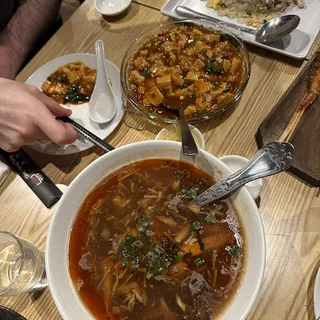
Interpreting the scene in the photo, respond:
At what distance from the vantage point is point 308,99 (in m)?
1.51

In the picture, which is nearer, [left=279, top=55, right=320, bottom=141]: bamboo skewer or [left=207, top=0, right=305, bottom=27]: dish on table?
[left=279, top=55, right=320, bottom=141]: bamboo skewer

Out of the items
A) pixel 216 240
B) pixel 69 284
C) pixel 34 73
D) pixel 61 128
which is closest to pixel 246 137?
pixel 216 240

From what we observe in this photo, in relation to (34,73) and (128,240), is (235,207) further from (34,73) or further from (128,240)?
(34,73)

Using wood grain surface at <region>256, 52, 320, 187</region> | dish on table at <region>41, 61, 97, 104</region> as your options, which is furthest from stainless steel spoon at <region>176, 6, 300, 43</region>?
dish on table at <region>41, 61, 97, 104</region>

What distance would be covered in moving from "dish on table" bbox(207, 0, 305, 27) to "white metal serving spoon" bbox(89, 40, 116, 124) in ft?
2.02

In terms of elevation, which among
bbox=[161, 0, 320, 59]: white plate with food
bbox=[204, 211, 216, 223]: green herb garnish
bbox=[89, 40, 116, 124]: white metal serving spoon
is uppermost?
bbox=[89, 40, 116, 124]: white metal serving spoon

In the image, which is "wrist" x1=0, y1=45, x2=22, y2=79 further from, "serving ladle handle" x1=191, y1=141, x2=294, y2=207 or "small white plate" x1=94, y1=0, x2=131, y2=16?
"serving ladle handle" x1=191, y1=141, x2=294, y2=207

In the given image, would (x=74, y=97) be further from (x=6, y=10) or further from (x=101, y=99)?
(x=6, y=10)

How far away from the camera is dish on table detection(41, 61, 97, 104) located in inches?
65.4

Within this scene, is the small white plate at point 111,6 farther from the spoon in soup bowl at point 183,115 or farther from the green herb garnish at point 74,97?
the spoon in soup bowl at point 183,115

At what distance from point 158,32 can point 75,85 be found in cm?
43

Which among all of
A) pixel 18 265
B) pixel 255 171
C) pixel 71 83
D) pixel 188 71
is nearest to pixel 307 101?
pixel 188 71

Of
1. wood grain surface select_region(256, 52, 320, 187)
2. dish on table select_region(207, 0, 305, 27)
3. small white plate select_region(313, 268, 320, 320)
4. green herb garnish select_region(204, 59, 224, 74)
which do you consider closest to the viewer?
small white plate select_region(313, 268, 320, 320)

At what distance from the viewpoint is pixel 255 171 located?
1.04m
